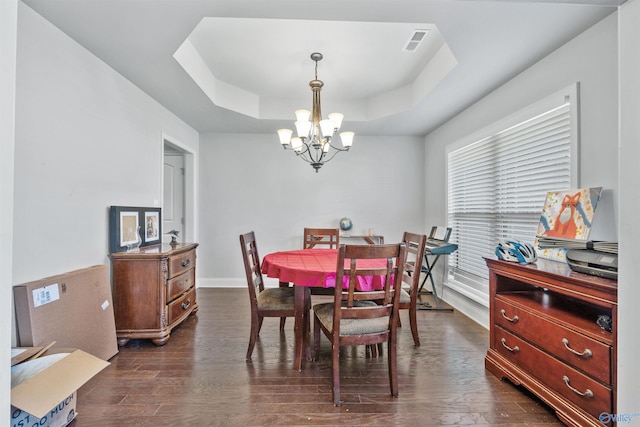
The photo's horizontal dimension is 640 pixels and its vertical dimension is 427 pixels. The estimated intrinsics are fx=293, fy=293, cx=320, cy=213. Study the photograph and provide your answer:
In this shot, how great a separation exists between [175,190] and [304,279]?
A: 3.32m

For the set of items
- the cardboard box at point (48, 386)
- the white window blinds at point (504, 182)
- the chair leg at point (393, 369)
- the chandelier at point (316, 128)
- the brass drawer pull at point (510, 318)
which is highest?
the chandelier at point (316, 128)

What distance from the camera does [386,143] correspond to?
475 centimetres

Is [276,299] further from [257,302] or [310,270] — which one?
[310,270]

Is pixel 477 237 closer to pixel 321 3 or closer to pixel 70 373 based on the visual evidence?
pixel 321 3

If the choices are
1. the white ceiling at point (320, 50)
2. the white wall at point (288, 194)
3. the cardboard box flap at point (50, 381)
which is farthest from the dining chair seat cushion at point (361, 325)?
the white wall at point (288, 194)

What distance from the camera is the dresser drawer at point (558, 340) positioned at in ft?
4.70

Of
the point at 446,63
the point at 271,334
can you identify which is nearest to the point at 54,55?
the point at 271,334

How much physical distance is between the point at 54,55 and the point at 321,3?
1.89 m

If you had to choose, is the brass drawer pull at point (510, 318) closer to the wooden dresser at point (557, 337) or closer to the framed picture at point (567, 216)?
the wooden dresser at point (557, 337)

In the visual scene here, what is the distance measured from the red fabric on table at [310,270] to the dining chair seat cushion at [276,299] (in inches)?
8.8

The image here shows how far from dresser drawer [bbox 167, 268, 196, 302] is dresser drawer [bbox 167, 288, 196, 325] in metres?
0.06

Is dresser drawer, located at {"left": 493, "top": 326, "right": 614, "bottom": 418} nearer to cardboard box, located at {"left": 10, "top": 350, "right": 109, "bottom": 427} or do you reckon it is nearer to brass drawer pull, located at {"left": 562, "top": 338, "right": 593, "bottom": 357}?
brass drawer pull, located at {"left": 562, "top": 338, "right": 593, "bottom": 357}

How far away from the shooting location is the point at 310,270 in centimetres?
213

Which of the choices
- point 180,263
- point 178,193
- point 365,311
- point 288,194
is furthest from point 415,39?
→ point 178,193
